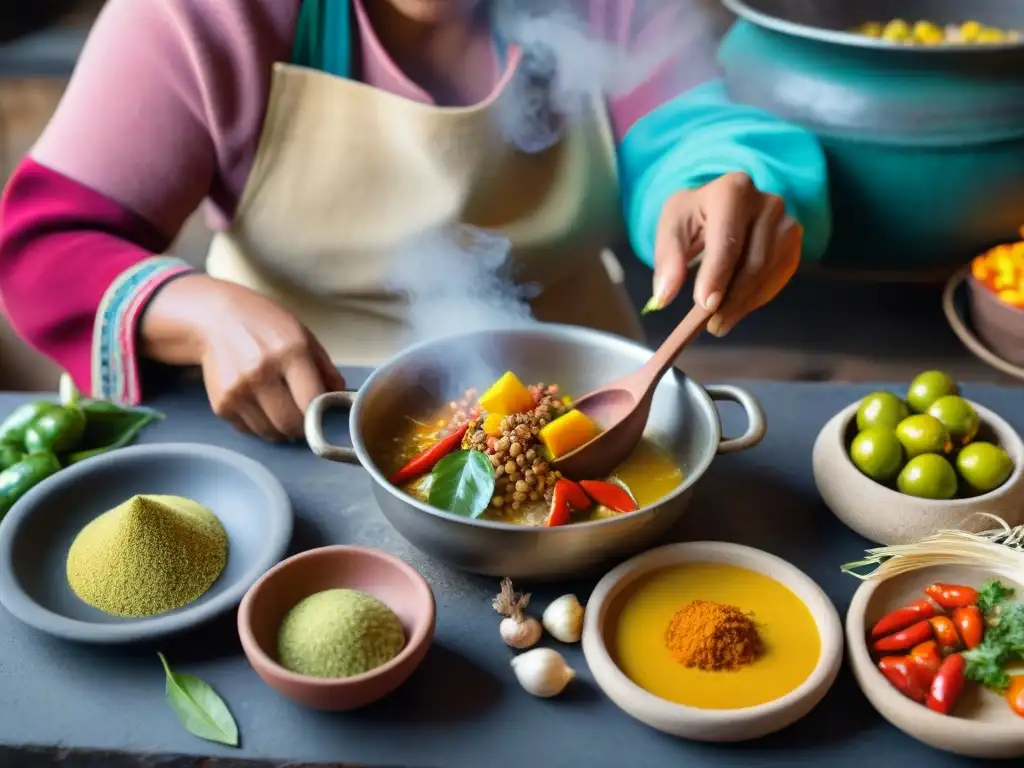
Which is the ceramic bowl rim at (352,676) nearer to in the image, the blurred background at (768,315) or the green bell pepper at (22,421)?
the green bell pepper at (22,421)

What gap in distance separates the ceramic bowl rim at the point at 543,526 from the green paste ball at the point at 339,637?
0.36 ft

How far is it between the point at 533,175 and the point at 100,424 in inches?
32.7

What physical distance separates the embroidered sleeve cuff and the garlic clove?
692 millimetres

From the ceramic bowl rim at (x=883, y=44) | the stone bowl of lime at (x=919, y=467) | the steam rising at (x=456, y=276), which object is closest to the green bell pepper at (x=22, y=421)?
the steam rising at (x=456, y=276)

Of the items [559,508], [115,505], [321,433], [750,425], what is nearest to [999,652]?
[750,425]

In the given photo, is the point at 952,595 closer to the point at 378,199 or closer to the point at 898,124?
the point at 378,199

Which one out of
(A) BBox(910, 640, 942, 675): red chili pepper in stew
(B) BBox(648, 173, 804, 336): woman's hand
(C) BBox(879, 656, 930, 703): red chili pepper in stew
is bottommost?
(C) BBox(879, 656, 930, 703): red chili pepper in stew

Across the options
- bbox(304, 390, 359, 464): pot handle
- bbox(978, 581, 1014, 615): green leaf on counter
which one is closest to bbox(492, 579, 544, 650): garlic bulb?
bbox(304, 390, 359, 464): pot handle

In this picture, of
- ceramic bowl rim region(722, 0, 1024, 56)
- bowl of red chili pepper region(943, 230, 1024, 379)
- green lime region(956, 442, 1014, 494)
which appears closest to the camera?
green lime region(956, 442, 1014, 494)

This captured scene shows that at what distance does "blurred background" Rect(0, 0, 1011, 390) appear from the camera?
2248 millimetres

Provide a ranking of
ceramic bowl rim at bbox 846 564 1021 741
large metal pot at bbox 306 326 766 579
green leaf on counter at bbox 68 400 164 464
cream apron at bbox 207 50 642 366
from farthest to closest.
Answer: cream apron at bbox 207 50 642 366 → green leaf on counter at bbox 68 400 164 464 → large metal pot at bbox 306 326 766 579 → ceramic bowl rim at bbox 846 564 1021 741

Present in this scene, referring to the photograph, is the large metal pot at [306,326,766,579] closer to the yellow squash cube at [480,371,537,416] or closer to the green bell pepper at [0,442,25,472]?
the yellow squash cube at [480,371,537,416]

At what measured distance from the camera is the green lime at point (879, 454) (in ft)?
3.21

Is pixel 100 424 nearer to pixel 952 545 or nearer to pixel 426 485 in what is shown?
pixel 426 485
